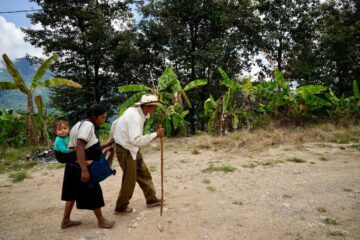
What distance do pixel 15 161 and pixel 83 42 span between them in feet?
39.5

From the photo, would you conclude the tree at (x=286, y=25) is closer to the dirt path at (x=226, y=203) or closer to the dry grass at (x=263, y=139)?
the dry grass at (x=263, y=139)

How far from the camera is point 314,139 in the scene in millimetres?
8680

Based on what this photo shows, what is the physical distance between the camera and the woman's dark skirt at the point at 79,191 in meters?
3.63

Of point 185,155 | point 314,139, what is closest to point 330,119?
point 314,139

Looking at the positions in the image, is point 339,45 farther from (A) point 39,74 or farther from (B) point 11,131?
(B) point 11,131

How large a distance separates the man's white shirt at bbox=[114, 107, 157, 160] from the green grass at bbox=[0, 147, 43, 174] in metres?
4.84

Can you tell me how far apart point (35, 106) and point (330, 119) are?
411 inches

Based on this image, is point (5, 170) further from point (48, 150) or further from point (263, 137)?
point (263, 137)

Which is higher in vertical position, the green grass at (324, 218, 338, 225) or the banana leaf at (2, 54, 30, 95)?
the banana leaf at (2, 54, 30, 95)

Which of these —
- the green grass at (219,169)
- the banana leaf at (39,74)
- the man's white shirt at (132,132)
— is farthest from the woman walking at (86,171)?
the banana leaf at (39,74)

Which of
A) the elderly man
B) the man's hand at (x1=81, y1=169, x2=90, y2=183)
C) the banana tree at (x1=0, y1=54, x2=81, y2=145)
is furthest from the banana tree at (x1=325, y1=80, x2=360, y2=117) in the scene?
the man's hand at (x1=81, y1=169, x2=90, y2=183)

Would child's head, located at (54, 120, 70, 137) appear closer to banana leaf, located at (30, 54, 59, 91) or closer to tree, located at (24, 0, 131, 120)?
banana leaf, located at (30, 54, 59, 91)

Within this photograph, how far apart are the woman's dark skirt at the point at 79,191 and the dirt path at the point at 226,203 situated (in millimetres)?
351

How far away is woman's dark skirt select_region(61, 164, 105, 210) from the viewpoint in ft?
11.9
